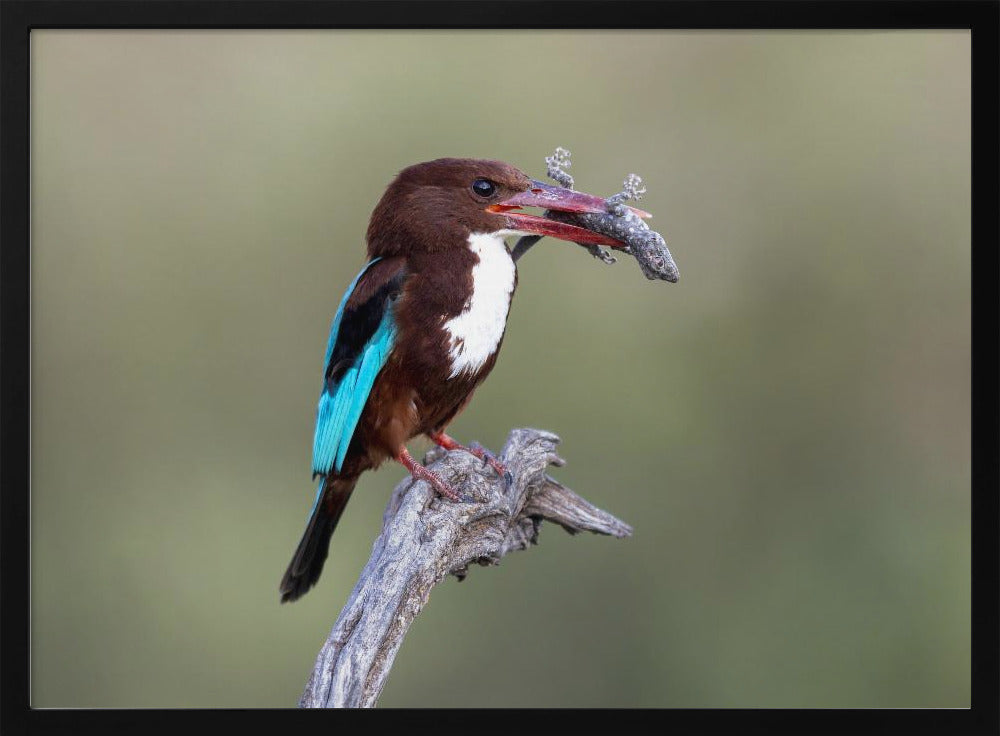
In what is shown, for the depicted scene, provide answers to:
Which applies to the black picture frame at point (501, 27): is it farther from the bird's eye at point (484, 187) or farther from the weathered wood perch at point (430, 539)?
the bird's eye at point (484, 187)

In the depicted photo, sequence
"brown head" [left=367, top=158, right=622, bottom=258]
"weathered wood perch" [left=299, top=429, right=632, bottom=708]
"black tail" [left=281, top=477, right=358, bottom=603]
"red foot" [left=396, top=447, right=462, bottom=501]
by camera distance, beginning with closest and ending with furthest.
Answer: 1. "weathered wood perch" [left=299, top=429, right=632, bottom=708]
2. "brown head" [left=367, top=158, right=622, bottom=258]
3. "red foot" [left=396, top=447, right=462, bottom=501]
4. "black tail" [left=281, top=477, right=358, bottom=603]

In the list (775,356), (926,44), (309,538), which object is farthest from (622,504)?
(926,44)

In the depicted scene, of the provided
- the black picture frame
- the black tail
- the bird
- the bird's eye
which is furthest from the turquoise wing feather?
the black picture frame

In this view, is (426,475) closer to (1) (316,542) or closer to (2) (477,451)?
(2) (477,451)

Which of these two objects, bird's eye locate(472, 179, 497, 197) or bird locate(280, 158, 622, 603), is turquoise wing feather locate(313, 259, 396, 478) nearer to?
bird locate(280, 158, 622, 603)

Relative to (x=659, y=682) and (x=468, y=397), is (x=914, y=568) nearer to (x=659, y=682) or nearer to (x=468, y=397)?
(x=659, y=682)

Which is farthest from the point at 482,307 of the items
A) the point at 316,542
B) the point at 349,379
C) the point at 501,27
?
the point at 316,542
